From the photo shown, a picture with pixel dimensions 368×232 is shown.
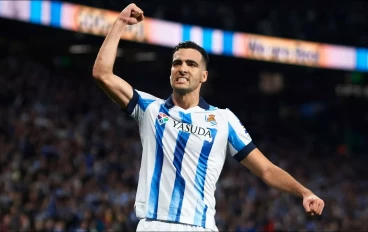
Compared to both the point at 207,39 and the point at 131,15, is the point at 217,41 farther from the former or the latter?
the point at 131,15

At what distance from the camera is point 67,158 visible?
627 inches

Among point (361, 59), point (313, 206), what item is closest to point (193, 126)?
point (313, 206)

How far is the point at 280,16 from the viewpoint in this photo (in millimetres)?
25547

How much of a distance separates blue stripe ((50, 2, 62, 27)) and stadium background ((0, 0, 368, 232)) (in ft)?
3.32

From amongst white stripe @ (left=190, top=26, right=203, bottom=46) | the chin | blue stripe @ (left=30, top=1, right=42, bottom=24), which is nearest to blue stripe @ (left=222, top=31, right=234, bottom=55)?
white stripe @ (left=190, top=26, right=203, bottom=46)

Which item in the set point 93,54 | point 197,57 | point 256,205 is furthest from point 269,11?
point 197,57

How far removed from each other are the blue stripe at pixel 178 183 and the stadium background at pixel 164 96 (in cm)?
851

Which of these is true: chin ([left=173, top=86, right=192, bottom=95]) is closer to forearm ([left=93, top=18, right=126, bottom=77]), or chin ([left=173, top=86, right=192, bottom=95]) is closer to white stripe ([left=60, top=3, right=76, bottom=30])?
forearm ([left=93, top=18, right=126, bottom=77])

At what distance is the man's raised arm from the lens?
4414 millimetres

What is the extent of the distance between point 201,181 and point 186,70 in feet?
2.24

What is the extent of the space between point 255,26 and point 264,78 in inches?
339

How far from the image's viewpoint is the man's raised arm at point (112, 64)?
4.41 metres

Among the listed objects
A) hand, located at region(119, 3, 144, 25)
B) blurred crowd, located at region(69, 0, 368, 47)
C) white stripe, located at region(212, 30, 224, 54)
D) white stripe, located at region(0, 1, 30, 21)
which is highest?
blurred crowd, located at region(69, 0, 368, 47)

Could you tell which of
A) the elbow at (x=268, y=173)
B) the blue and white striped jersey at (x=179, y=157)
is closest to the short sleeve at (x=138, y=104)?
the blue and white striped jersey at (x=179, y=157)
